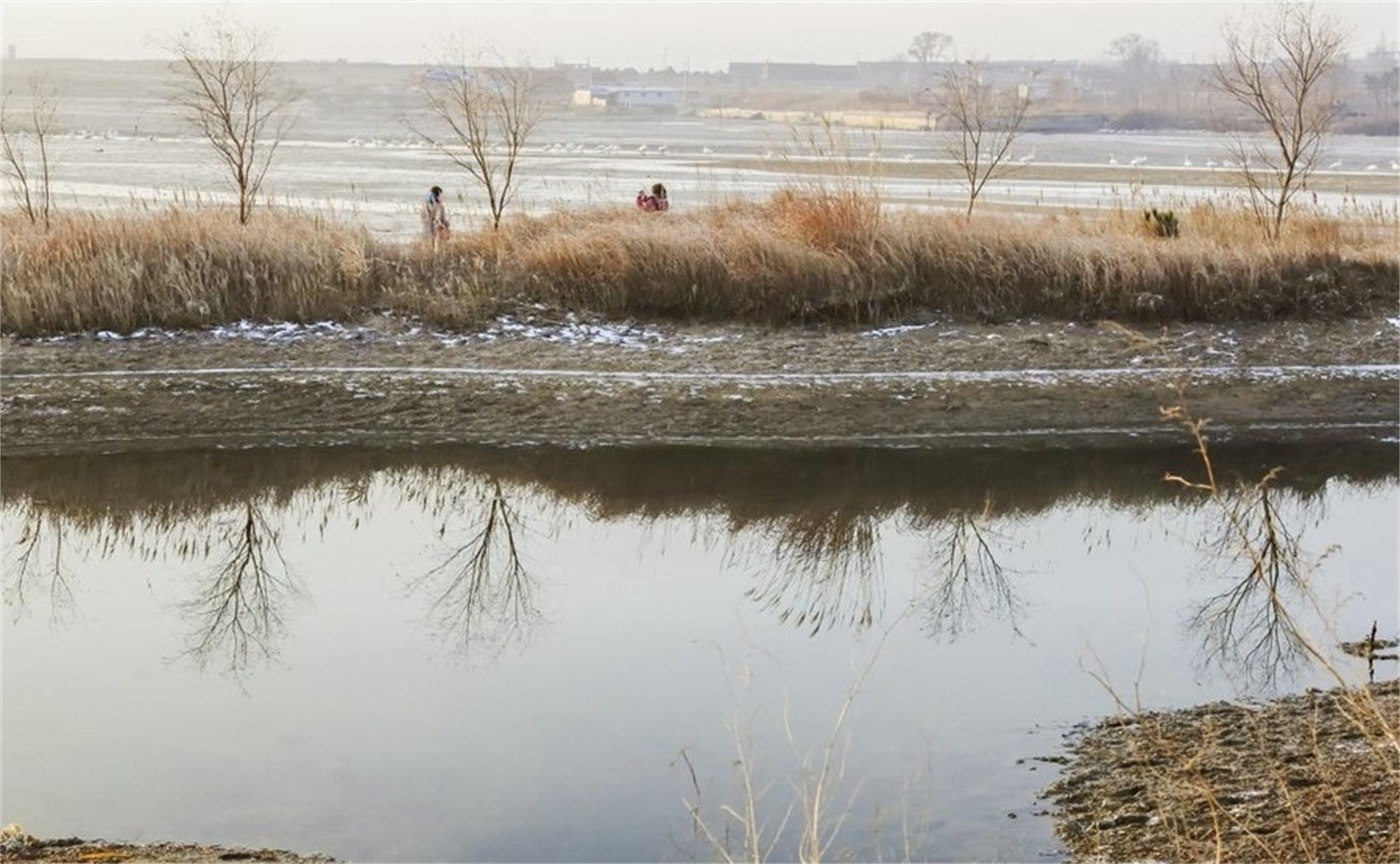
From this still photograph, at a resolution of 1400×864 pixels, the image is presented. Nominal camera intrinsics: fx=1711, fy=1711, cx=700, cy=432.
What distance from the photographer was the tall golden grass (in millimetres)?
18141

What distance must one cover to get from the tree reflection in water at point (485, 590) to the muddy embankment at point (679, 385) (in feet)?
11.1

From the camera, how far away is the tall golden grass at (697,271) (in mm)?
18141

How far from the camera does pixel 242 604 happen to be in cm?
1014

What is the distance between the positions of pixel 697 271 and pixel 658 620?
9.57 meters

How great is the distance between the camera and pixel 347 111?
7962 cm

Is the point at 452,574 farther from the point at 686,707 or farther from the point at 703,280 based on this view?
the point at 703,280

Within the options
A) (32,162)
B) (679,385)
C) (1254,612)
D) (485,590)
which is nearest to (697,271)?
(679,385)

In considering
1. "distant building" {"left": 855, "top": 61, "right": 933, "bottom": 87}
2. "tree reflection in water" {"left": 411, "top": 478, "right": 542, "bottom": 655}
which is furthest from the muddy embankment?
"distant building" {"left": 855, "top": 61, "right": 933, "bottom": 87}

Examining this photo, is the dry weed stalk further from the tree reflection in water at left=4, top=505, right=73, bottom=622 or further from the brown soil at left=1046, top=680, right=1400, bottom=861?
the tree reflection in water at left=4, top=505, right=73, bottom=622

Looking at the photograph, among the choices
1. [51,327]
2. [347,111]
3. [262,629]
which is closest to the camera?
[262,629]

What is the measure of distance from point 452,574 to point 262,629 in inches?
59.0

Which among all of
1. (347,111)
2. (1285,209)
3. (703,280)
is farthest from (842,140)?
(347,111)

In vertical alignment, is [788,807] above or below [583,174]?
below

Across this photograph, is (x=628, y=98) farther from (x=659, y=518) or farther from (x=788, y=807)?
(x=788, y=807)
